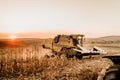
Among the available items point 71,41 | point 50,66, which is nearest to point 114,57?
point 50,66

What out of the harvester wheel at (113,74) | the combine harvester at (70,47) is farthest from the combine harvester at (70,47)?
the harvester wheel at (113,74)

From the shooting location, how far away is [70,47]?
11.7m

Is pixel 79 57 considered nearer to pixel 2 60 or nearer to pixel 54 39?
pixel 54 39

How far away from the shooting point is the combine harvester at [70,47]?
38.0 feet

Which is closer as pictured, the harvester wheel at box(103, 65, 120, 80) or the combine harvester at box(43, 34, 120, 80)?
the harvester wheel at box(103, 65, 120, 80)

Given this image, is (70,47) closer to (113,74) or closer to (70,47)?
(70,47)

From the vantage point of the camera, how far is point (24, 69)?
7652 mm

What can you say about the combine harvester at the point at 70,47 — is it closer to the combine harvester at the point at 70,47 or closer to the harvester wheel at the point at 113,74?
the combine harvester at the point at 70,47

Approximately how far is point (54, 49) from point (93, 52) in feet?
7.03

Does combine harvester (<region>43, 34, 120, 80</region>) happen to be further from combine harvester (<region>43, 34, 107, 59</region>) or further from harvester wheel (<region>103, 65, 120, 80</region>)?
harvester wheel (<region>103, 65, 120, 80</region>)

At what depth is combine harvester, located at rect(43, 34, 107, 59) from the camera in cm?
1157

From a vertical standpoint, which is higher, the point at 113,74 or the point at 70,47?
the point at 113,74

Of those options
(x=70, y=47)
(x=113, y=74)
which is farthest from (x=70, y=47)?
(x=113, y=74)

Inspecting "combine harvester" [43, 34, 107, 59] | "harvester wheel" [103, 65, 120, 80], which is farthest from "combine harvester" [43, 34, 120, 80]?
"harvester wheel" [103, 65, 120, 80]
